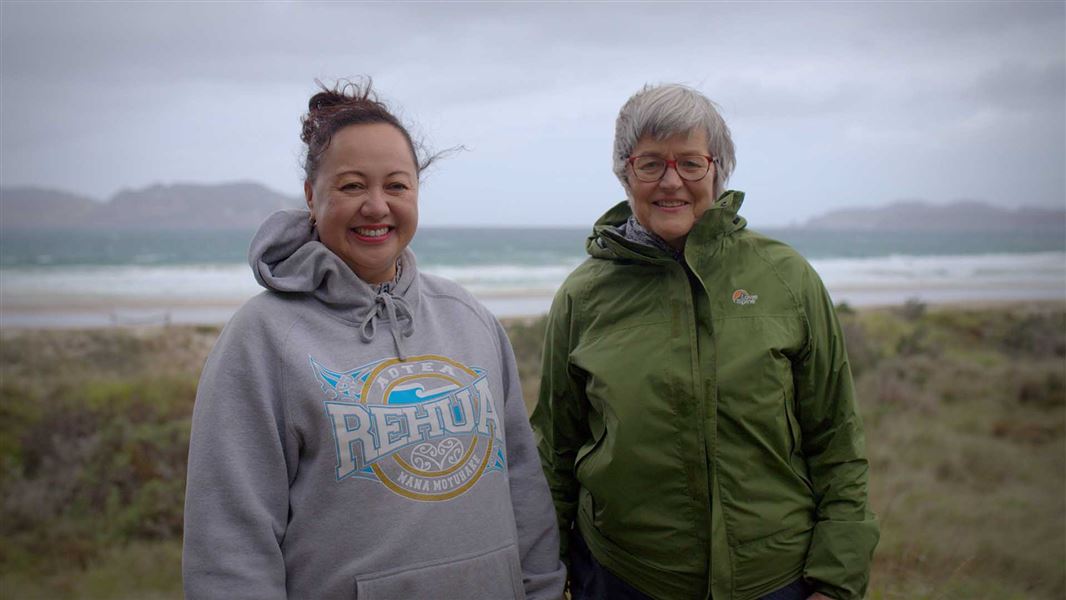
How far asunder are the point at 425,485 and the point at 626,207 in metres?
1.16

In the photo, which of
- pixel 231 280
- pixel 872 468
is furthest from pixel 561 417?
pixel 231 280

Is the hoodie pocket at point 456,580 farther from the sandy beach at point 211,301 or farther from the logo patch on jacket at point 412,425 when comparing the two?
the sandy beach at point 211,301

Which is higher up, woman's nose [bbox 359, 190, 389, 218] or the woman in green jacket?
woman's nose [bbox 359, 190, 389, 218]

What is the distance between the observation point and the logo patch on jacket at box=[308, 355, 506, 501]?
6.41ft

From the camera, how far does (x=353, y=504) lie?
1.94 m

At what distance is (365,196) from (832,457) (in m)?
1.52

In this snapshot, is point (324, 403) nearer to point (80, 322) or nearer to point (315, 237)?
point (315, 237)

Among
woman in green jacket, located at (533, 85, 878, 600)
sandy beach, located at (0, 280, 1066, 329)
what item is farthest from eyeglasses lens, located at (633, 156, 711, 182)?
sandy beach, located at (0, 280, 1066, 329)

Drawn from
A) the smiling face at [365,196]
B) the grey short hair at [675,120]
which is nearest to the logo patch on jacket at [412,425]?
the smiling face at [365,196]

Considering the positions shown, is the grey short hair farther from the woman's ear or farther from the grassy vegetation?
the grassy vegetation

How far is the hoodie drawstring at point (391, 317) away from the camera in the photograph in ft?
6.89

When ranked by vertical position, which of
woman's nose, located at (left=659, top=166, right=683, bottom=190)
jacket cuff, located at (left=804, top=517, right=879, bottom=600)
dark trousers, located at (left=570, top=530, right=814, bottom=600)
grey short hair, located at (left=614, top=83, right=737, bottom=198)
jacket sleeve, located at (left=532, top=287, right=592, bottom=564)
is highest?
grey short hair, located at (left=614, top=83, right=737, bottom=198)

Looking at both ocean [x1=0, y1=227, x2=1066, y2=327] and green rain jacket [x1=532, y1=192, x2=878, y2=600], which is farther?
ocean [x1=0, y1=227, x2=1066, y2=327]

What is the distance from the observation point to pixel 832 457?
2312mm
